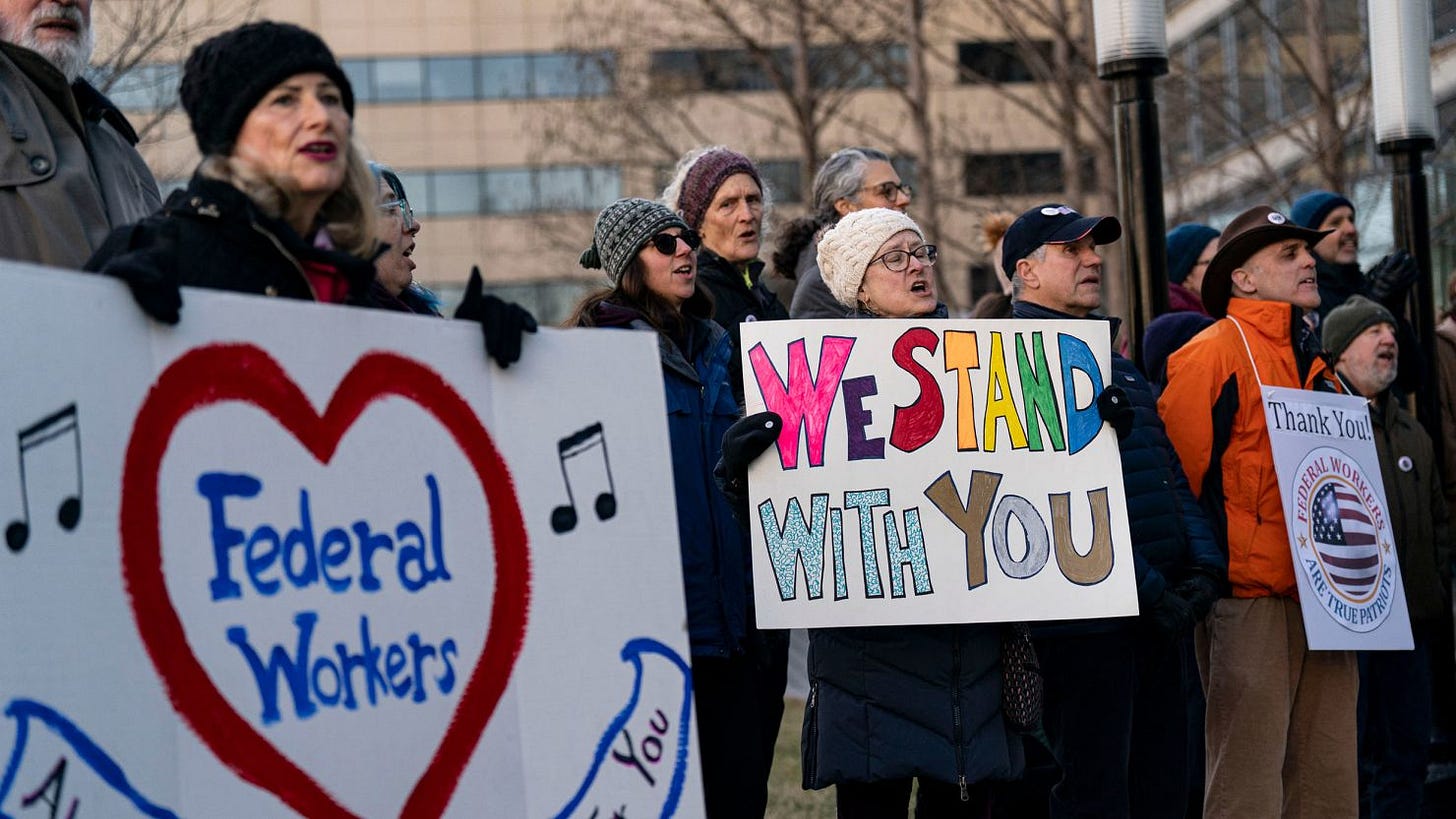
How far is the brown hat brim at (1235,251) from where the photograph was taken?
6.04 metres

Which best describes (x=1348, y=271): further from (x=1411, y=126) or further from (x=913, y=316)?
(x=913, y=316)

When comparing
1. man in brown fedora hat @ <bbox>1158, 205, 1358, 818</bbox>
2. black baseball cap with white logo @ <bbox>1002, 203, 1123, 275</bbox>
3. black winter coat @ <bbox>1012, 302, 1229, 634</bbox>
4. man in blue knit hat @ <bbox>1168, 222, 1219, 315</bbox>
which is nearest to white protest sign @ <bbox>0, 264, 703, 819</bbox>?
black winter coat @ <bbox>1012, 302, 1229, 634</bbox>

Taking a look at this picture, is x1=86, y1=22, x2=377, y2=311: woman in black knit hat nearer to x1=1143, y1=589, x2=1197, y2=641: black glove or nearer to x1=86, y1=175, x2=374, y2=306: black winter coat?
x1=86, y1=175, x2=374, y2=306: black winter coat

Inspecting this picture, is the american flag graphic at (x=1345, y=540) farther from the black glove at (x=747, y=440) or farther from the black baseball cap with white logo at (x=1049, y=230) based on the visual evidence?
the black glove at (x=747, y=440)

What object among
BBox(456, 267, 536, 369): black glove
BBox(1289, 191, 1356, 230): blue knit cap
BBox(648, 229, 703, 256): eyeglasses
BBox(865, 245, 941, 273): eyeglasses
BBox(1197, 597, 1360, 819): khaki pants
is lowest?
BBox(1197, 597, 1360, 819): khaki pants

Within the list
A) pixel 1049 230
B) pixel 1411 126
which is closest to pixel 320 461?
pixel 1049 230

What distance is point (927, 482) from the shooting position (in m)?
4.89

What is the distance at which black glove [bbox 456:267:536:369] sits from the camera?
3.30 meters

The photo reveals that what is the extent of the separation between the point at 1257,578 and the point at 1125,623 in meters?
0.58

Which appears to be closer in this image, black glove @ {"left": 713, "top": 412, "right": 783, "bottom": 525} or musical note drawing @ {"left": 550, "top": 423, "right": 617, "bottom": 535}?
musical note drawing @ {"left": 550, "top": 423, "right": 617, "bottom": 535}

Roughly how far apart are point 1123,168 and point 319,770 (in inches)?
182

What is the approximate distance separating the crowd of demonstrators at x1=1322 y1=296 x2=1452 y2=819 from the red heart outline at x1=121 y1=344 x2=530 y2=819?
4.06 metres

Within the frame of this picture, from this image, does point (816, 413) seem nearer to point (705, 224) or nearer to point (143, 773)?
point (705, 224)

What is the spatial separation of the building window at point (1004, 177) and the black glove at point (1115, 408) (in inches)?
538
